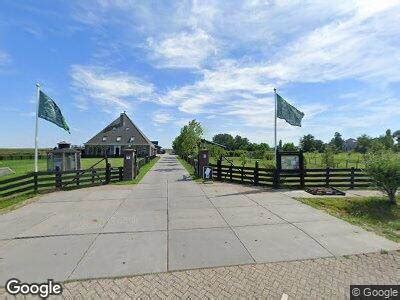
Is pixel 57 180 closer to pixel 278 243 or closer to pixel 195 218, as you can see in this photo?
pixel 195 218

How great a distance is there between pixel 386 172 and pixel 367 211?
6.76 feet

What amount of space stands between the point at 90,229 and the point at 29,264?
2.49 meters

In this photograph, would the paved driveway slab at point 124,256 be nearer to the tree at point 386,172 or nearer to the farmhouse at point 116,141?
the tree at point 386,172

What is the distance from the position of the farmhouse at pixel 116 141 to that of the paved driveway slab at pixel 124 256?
2465 inches

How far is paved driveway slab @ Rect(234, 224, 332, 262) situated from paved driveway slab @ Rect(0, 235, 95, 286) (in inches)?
147

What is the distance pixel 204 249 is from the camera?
6.75m

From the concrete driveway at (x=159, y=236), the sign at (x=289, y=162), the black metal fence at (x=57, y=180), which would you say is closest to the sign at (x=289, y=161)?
the sign at (x=289, y=162)

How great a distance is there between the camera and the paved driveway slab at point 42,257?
5.48 m

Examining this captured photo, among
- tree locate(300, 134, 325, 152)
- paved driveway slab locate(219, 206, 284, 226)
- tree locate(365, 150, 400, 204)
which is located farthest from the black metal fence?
tree locate(300, 134, 325, 152)

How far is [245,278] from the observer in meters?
5.31

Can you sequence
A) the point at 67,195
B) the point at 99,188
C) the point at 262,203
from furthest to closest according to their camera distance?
the point at 99,188 → the point at 67,195 → the point at 262,203

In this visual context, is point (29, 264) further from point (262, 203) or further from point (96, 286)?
point (262, 203)

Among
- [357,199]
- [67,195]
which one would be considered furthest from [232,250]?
[67,195]

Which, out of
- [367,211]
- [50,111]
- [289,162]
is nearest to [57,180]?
[50,111]
